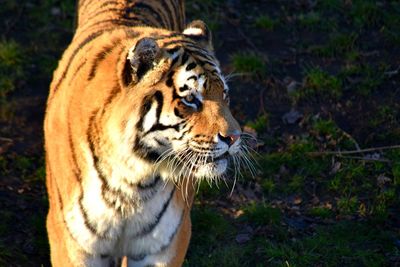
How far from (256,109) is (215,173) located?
284 centimetres

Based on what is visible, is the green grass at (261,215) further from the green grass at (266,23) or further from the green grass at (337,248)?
the green grass at (266,23)

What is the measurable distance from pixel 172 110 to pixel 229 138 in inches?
11.6

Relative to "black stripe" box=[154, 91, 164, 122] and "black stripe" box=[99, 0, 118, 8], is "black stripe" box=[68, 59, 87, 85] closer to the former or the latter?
"black stripe" box=[154, 91, 164, 122]

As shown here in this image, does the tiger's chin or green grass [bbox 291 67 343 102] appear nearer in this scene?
the tiger's chin

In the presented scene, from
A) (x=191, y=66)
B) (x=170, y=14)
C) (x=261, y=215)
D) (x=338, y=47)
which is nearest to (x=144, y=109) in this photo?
(x=191, y=66)

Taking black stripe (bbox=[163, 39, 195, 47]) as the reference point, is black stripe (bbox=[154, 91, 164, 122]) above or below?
below

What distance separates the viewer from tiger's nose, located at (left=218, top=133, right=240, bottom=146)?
12.0ft

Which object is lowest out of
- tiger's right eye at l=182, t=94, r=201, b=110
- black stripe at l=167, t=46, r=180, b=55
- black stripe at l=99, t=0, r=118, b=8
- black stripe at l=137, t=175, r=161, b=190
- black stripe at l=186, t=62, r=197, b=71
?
black stripe at l=137, t=175, r=161, b=190

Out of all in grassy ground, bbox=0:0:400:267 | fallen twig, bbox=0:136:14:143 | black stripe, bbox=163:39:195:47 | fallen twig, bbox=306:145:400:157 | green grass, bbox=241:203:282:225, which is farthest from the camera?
fallen twig, bbox=0:136:14:143

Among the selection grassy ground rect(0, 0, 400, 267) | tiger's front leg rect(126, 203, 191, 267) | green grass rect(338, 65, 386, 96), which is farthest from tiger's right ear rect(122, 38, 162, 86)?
green grass rect(338, 65, 386, 96)

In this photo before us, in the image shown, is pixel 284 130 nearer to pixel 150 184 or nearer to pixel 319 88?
pixel 319 88

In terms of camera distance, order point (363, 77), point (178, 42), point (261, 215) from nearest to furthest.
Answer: point (178, 42) < point (261, 215) < point (363, 77)

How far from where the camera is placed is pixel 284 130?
6395 millimetres

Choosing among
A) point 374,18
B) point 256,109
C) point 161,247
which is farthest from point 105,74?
point 374,18
